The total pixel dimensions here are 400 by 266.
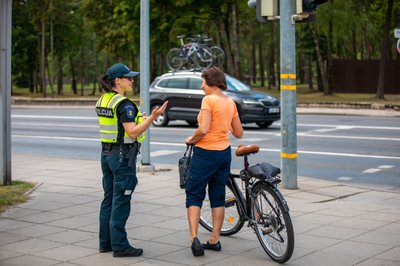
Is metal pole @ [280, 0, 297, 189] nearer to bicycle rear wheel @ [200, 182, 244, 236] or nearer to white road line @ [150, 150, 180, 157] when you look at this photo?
bicycle rear wheel @ [200, 182, 244, 236]

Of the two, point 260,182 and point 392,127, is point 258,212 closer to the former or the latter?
point 260,182

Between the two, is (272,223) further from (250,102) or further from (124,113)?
(250,102)

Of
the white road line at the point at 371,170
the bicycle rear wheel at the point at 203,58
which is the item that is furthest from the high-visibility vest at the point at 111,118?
the bicycle rear wheel at the point at 203,58

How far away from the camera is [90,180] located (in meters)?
11.9

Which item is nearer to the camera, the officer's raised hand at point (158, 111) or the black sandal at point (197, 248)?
the officer's raised hand at point (158, 111)

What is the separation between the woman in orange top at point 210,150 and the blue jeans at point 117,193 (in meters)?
0.55

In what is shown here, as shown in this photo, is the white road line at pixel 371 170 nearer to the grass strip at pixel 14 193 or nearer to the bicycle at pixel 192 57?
the grass strip at pixel 14 193

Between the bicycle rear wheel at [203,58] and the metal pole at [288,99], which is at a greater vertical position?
the bicycle rear wheel at [203,58]

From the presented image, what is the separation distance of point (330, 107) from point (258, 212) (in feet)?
90.0

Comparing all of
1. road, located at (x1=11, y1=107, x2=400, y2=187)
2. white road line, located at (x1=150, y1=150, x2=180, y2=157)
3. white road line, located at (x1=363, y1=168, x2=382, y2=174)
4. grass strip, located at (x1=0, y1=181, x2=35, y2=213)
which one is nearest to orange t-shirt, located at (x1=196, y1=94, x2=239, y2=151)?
grass strip, located at (x1=0, y1=181, x2=35, y2=213)

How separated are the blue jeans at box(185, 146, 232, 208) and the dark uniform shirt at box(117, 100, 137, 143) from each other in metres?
0.65

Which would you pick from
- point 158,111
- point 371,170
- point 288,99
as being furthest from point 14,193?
point 371,170

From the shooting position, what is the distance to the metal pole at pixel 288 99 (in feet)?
35.9

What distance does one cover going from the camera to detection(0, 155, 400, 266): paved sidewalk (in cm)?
671
